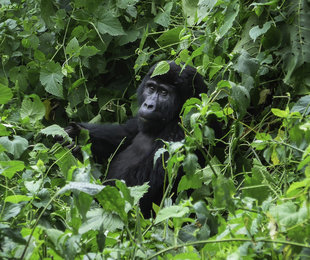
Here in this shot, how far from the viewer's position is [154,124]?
13.4 feet

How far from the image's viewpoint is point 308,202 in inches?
78.3

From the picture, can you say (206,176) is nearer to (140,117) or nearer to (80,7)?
(140,117)

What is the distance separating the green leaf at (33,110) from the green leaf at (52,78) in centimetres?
34

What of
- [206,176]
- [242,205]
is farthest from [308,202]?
[206,176]

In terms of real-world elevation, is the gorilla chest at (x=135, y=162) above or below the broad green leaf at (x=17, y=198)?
below

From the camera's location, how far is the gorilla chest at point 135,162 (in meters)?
4.05

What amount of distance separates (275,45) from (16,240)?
2149 mm

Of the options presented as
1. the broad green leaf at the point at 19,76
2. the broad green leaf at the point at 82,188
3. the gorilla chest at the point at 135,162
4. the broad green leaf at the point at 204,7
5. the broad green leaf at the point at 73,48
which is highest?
the broad green leaf at the point at 82,188

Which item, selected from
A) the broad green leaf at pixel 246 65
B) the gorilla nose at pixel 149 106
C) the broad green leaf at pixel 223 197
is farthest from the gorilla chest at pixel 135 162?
the broad green leaf at pixel 223 197

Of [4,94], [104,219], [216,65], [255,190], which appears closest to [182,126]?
[255,190]

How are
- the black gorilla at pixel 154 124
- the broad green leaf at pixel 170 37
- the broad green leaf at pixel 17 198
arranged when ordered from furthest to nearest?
the broad green leaf at pixel 170 37
the black gorilla at pixel 154 124
the broad green leaf at pixel 17 198

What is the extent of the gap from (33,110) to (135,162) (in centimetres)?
73

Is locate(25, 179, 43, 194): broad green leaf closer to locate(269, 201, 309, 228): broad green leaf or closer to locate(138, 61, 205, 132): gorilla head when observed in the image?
locate(269, 201, 309, 228): broad green leaf

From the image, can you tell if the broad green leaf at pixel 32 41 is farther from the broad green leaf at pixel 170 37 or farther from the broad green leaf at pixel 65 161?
the broad green leaf at pixel 65 161
